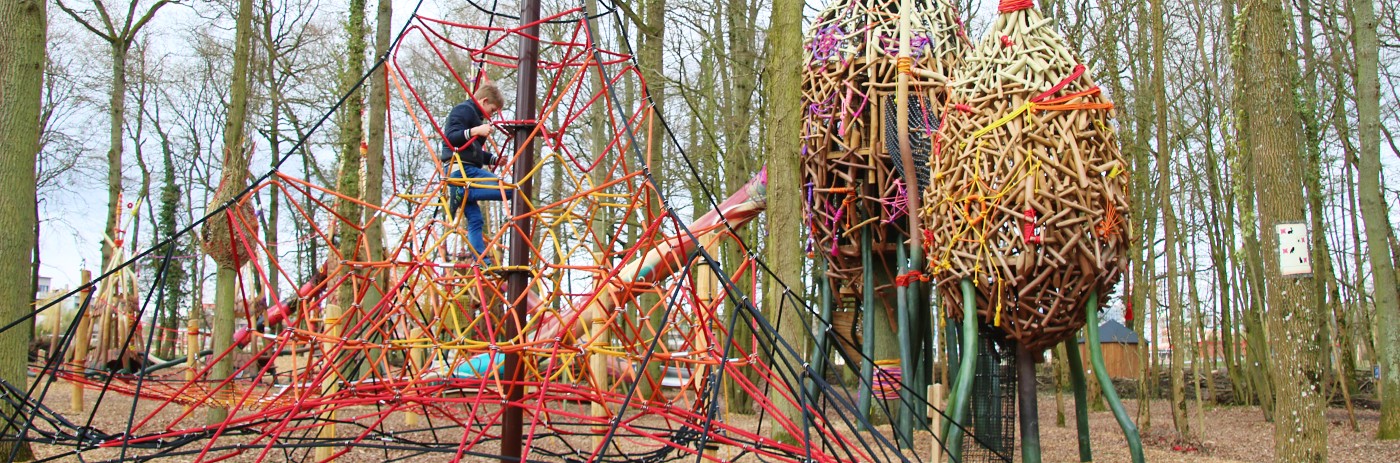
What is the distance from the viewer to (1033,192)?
247 inches

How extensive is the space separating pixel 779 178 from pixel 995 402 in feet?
7.47

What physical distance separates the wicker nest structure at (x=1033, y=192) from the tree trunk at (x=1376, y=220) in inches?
264

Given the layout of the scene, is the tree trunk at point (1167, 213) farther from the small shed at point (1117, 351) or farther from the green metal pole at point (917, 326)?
the small shed at point (1117, 351)

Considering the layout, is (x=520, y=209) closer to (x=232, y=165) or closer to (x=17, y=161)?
(x=17, y=161)

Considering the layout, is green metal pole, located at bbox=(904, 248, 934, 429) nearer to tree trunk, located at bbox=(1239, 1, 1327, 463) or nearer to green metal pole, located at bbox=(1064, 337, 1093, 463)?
green metal pole, located at bbox=(1064, 337, 1093, 463)

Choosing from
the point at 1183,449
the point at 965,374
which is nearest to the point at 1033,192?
the point at 965,374

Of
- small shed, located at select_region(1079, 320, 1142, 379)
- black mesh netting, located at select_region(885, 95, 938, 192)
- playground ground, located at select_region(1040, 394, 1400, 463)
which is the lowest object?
playground ground, located at select_region(1040, 394, 1400, 463)

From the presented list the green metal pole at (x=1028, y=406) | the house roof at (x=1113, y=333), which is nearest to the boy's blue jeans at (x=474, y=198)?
the green metal pole at (x=1028, y=406)

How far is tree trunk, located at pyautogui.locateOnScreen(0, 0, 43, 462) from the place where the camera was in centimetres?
584

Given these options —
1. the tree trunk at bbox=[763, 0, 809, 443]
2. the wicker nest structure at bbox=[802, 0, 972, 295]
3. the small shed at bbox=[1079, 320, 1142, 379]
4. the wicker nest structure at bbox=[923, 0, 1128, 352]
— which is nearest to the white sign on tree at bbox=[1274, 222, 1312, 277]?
the wicker nest structure at bbox=[923, 0, 1128, 352]

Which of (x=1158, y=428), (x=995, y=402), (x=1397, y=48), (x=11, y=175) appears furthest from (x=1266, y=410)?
(x=11, y=175)

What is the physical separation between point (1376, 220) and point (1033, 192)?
293 inches

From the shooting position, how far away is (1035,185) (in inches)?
248

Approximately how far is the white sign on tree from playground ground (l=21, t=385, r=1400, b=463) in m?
3.13
